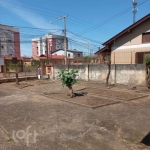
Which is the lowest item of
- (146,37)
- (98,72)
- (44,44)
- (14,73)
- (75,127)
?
(75,127)

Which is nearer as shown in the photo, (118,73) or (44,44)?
(118,73)

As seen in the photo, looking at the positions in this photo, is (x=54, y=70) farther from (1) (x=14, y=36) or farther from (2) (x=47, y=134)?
(1) (x=14, y=36)

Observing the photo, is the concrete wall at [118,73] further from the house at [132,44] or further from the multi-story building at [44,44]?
the multi-story building at [44,44]

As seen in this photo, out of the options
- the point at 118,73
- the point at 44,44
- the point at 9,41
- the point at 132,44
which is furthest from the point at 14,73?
the point at 44,44

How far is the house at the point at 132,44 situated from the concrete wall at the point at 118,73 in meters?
2.48

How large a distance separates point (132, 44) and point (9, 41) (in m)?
42.1

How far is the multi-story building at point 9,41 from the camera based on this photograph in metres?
47.2

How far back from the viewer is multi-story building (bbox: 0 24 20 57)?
47.2 meters

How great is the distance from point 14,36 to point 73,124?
50809mm

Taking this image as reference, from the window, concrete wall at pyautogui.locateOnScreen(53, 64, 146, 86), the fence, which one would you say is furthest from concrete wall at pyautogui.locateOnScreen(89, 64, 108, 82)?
the fence

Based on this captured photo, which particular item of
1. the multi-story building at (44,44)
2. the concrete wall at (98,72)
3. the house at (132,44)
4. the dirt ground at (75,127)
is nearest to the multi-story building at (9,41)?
the multi-story building at (44,44)

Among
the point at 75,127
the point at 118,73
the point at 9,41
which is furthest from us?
the point at 9,41

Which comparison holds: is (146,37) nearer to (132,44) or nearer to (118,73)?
(132,44)

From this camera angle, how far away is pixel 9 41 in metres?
48.8
